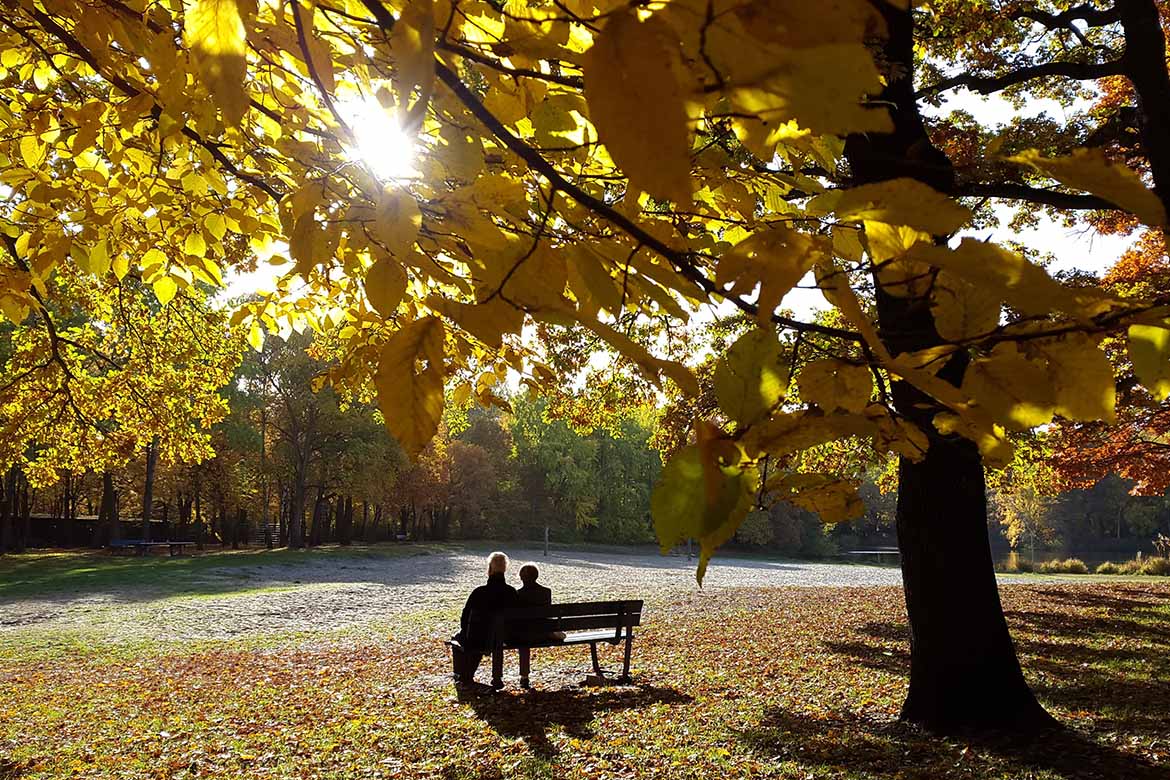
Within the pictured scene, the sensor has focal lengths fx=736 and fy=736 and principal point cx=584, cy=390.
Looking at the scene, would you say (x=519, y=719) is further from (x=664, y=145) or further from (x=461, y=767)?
(x=664, y=145)

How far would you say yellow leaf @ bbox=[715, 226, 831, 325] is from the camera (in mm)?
645

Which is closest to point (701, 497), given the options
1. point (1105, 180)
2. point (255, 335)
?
point (1105, 180)

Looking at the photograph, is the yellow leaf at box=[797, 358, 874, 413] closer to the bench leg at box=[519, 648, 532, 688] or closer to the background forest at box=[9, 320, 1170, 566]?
the bench leg at box=[519, 648, 532, 688]

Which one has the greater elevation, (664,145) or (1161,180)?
(1161,180)

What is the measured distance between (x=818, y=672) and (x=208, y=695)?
6.06 meters

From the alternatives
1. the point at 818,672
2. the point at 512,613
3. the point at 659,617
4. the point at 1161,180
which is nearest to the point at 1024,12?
the point at 1161,180

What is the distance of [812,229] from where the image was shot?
155cm

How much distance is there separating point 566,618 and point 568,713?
1296 mm

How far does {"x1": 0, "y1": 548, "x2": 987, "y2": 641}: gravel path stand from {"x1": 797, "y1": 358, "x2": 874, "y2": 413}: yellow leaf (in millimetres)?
11247

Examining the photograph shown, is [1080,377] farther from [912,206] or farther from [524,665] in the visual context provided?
[524,665]

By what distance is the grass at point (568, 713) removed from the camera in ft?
15.4

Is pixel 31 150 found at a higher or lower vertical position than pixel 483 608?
higher

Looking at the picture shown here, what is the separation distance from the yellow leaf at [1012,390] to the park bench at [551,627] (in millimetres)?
6491

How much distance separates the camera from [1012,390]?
71cm
